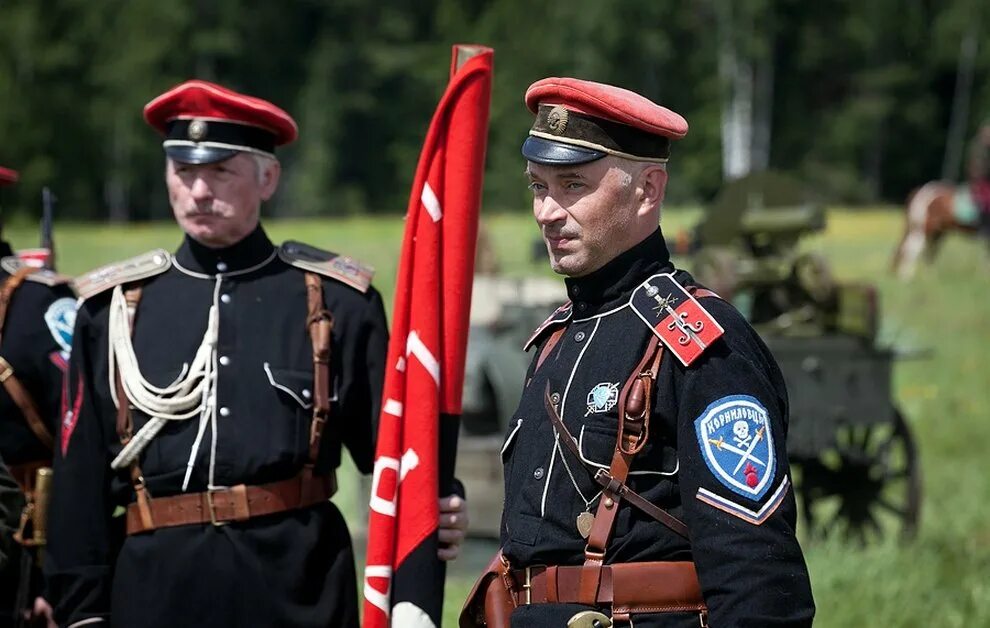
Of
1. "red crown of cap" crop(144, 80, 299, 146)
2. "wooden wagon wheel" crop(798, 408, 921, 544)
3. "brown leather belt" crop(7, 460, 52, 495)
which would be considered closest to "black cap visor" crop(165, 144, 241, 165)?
"red crown of cap" crop(144, 80, 299, 146)

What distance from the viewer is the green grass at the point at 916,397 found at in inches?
301

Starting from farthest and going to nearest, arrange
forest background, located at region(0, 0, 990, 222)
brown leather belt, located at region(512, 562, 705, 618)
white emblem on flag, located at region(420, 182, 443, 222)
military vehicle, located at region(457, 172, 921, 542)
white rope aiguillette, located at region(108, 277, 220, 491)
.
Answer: forest background, located at region(0, 0, 990, 222)
military vehicle, located at region(457, 172, 921, 542)
white rope aiguillette, located at region(108, 277, 220, 491)
white emblem on flag, located at region(420, 182, 443, 222)
brown leather belt, located at region(512, 562, 705, 618)

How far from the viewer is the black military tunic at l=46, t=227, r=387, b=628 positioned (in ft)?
14.4

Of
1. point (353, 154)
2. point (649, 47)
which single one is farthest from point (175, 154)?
point (353, 154)

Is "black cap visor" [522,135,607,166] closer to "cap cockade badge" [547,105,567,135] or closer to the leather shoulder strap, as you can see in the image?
"cap cockade badge" [547,105,567,135]

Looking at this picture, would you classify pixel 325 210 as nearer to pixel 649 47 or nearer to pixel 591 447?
pixel 649 47

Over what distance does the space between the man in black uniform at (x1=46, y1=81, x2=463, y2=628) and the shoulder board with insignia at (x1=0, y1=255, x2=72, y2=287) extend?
502 mm

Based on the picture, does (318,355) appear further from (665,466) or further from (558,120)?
(665,466)

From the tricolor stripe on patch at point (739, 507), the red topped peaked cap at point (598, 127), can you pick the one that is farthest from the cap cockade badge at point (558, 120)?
the tricolor stripe on patch at point (739, 507)

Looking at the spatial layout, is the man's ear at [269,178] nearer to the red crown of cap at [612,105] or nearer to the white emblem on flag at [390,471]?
the white emblem on flag at [390,471]

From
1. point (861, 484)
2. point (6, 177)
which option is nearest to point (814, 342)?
point (861, 484)

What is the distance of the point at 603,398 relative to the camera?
3.31 meters

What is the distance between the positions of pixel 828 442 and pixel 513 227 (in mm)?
19380

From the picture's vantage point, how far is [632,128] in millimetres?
3410
